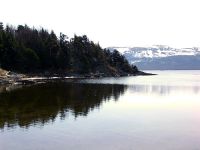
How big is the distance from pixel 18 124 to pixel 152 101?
48.9 metres

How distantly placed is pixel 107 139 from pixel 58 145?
6667 mm

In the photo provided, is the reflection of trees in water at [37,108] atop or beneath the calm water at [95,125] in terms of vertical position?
atop

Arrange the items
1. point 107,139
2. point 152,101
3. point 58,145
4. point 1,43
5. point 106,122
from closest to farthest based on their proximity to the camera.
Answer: point 58,145, point 107,139, point 106,122, point 152,101, point 1,43

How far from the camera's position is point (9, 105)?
84.1 metres

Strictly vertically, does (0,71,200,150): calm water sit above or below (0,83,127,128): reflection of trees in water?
below

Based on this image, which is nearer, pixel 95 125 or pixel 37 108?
pixel 95 125

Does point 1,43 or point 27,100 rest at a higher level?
point 1,43

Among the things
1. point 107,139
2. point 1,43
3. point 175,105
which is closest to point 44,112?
point 107,139

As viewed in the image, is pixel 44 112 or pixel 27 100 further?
pixel 27 100

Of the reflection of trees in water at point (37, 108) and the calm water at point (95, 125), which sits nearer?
the calm water at point (95, 125)

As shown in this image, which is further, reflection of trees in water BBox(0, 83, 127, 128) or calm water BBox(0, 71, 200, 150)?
reflection of trees in water BBox(0, 83, 127, 128)

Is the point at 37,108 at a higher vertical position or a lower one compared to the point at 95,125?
higher

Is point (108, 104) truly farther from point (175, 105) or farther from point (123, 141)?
point (123, 141)

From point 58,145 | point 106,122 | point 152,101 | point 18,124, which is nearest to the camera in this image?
point 58,145
